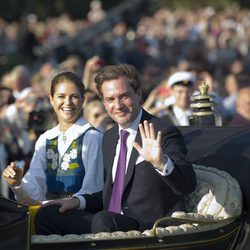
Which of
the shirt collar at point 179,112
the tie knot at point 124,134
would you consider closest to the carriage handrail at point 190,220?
the tie knot at point 124,134

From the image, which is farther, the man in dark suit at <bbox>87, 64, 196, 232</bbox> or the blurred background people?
the blurred background people

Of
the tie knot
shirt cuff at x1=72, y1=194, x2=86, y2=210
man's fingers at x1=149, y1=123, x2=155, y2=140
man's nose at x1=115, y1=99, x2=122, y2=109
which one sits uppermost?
man's nose at x1=115, y1=99, x2=122, y2=109

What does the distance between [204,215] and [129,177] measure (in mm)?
573

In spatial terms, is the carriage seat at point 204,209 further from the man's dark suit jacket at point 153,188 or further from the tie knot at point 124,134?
the tie knot at point 124,134

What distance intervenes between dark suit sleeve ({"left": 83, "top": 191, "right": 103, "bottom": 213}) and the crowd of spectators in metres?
3.31

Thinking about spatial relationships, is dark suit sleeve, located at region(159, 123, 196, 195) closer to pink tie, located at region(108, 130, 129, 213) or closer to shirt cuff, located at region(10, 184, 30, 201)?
pink tie, located at region(108, 130, 129, 213)

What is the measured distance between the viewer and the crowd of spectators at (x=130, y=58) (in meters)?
12.0

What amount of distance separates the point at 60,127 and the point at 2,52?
16057mm

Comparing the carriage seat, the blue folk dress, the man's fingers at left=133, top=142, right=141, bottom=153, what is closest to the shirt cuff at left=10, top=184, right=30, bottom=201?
the blue folk dress

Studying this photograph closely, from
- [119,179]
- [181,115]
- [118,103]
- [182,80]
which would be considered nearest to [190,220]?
[119,179]

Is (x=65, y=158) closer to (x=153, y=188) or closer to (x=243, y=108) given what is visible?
(x=153, y=188)

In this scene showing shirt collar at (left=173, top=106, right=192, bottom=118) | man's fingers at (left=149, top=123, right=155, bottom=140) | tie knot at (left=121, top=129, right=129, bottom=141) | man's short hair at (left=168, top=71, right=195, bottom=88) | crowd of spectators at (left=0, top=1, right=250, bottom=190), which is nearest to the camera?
man's fingers at (left=149, top=123, right=155, bottom=140)

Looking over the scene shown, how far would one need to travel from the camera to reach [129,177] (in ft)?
22.5

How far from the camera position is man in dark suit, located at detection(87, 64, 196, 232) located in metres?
6.53
